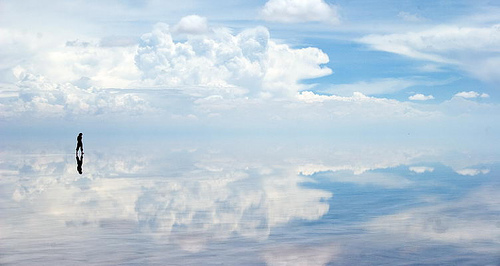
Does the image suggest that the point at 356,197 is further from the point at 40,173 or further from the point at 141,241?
the point at 40,173

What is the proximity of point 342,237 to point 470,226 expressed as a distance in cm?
835

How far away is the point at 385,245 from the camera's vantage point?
971 inches

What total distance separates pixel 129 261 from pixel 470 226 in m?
18.9

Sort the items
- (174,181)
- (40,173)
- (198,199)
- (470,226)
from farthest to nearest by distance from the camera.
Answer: (40,173) < (174,181) < (198,199) < (470,226)

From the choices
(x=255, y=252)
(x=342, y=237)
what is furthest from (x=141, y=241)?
(x=342, y=237)

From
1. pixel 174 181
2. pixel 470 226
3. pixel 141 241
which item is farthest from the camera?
pixel 174 181

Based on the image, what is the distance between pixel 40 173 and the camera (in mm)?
62906

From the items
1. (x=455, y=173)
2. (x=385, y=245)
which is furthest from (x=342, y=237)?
(x=455, y=173)

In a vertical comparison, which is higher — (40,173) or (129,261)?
(40,173)

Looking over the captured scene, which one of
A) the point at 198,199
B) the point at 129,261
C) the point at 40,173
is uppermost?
the point at 40,173

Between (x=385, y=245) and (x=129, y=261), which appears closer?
(x=129, y=261)

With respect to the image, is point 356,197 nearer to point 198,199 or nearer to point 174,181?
point 198,199

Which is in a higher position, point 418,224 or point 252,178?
point 252,178

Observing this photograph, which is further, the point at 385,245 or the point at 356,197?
the point at 356,197
